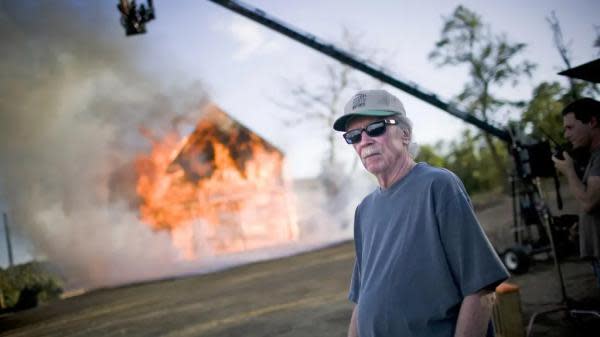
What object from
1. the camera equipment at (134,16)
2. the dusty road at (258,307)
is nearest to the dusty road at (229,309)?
the dusty road at (258,307)

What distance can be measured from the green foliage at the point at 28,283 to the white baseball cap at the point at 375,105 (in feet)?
61.2

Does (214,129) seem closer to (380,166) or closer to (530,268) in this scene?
(530,268)

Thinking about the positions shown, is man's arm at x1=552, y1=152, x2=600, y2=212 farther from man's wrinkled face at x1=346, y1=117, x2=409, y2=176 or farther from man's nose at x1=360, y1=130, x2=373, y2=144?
man's nose at x1=360, y1=130, x2=373, y2=144

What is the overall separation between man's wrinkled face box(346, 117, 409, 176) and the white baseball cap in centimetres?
7

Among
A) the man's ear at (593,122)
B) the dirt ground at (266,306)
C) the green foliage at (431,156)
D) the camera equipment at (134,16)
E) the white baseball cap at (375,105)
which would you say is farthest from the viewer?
the green foliage at (431,156)

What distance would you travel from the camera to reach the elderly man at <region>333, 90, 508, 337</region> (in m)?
1.46

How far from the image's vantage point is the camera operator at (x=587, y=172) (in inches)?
113

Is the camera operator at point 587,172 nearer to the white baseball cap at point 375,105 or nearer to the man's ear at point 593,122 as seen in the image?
the man's ear at point 593,122

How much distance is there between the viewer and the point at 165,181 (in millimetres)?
21781

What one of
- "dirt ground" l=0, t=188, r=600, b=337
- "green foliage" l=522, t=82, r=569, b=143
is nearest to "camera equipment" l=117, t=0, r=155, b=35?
"dirt ground" l=0, t=188, r=600, b=337

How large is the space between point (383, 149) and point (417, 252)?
0.56m

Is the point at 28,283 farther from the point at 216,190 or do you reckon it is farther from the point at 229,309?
the point at 229,309

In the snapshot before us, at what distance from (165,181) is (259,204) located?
19.3 ft

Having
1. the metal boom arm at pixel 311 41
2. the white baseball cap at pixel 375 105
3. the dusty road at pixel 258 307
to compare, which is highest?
the metal boom arm at pixel 311 41
